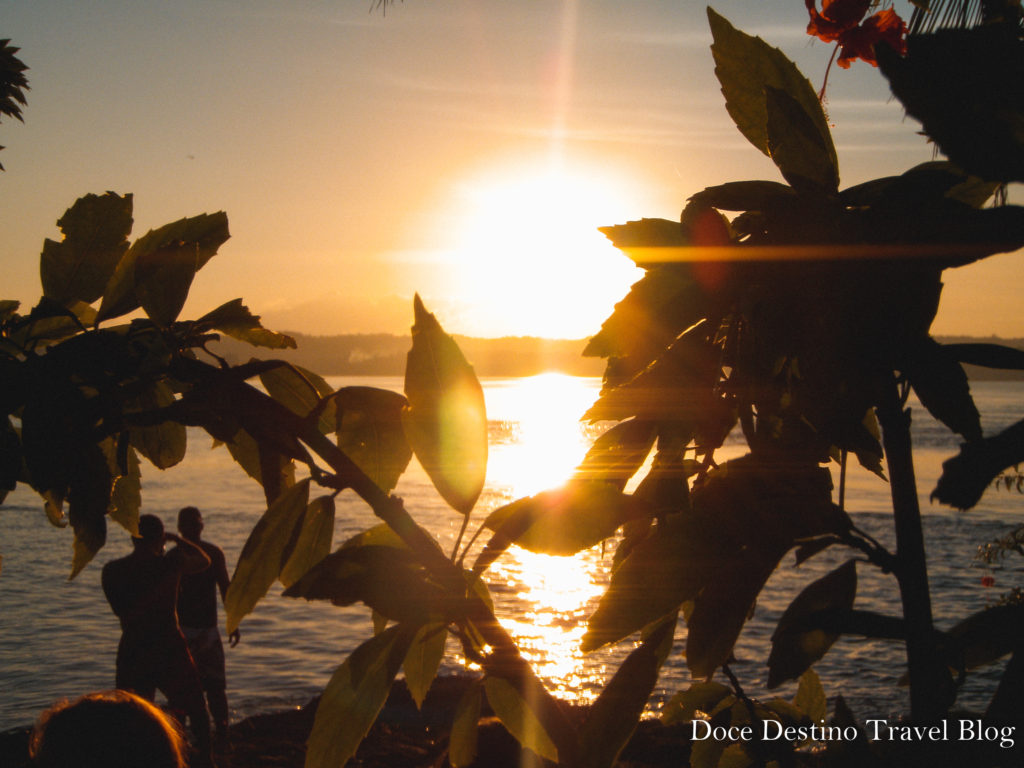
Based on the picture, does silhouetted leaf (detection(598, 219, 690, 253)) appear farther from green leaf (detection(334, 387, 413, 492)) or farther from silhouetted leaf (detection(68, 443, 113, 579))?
silhouetted leaf (detection(68, 443, 113, 579))

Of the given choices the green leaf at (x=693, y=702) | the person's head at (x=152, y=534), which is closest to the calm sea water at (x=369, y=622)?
the person's head at (x=152, y=534)

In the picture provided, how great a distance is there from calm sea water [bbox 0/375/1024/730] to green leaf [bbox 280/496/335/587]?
401cm

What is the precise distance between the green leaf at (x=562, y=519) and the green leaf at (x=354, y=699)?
0.09 meters

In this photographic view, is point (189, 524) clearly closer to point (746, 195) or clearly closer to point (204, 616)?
point (204, 616)

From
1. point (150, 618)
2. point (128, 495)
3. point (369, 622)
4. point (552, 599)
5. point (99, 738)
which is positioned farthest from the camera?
point (552, 599)

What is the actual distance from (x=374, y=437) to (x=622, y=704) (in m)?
0.31

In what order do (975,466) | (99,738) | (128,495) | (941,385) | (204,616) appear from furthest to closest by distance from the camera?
(204,616)
(99,738)
(128,495)
(941,385)
(975,466)

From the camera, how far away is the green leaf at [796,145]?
2.34ft

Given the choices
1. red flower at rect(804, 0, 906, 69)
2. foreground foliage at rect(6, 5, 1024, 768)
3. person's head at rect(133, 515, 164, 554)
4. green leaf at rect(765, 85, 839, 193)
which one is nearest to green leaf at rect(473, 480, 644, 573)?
foreground foliage at rect(6, 5, 1024, 768)

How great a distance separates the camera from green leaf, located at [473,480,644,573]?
641mm

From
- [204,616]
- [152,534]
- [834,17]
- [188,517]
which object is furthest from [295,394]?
[204,616]

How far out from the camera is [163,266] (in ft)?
2.38

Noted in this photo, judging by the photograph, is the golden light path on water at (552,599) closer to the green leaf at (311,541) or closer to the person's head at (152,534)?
the green leaf at (311,541)

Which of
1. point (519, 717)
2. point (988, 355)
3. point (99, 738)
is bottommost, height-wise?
point (99, 738)
